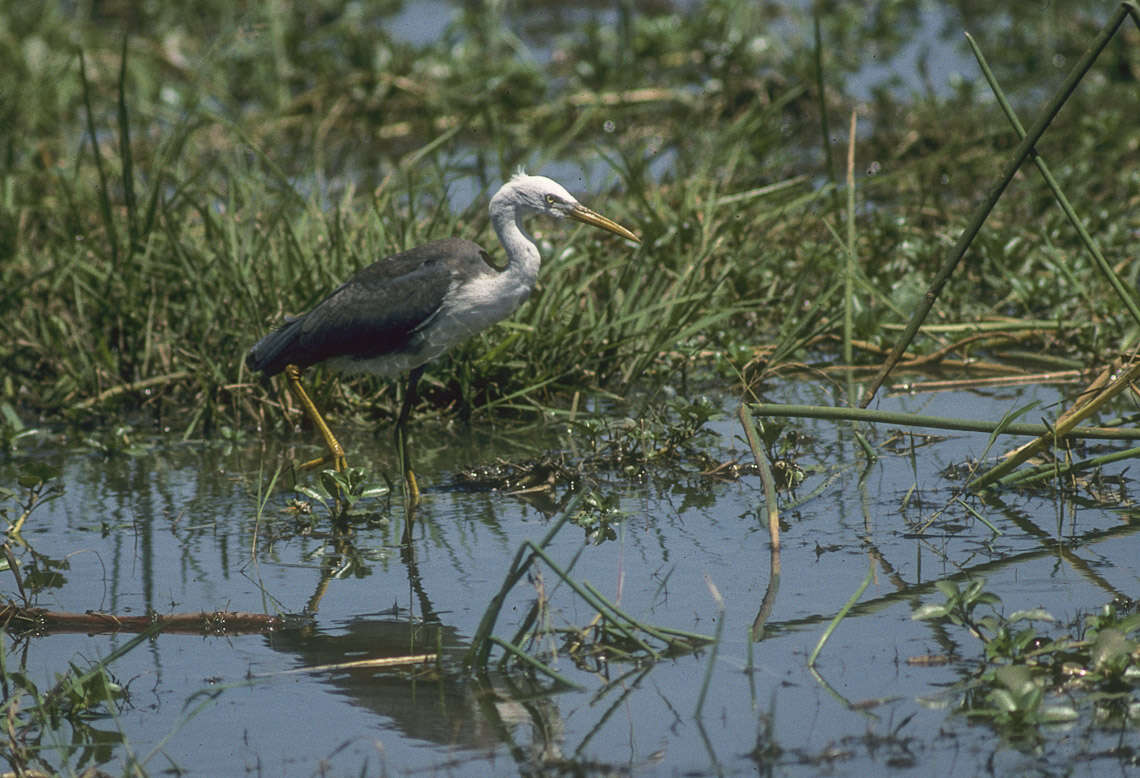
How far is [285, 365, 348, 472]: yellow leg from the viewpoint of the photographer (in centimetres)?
532

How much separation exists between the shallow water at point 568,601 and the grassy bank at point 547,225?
478mm

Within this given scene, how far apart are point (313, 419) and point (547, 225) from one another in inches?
99.7

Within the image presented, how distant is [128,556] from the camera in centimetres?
471

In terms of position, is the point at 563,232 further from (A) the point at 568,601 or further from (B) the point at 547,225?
(A) the point at 568,601

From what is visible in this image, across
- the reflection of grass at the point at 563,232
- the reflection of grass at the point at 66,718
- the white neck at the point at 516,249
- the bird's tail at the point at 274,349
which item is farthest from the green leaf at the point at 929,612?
the bird's tail at the point at 274,349

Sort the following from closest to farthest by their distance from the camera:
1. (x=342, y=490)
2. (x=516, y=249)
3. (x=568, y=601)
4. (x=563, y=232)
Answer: (x=568, y=601) → (x=342, y=490) → (x=516, y=249) → (x=563, y=232)

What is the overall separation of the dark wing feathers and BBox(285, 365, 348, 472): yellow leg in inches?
2.5

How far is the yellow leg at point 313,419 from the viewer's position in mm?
5324

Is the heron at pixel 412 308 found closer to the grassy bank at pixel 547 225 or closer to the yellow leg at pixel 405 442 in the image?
the yellow leg at pixel 405 442

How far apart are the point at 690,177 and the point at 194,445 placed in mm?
2923

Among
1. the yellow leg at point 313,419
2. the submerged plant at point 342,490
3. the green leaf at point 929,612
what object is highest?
the yellow leg at point 313,419

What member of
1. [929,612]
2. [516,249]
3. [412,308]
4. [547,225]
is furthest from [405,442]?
[547,225]

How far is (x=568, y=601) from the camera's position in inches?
161

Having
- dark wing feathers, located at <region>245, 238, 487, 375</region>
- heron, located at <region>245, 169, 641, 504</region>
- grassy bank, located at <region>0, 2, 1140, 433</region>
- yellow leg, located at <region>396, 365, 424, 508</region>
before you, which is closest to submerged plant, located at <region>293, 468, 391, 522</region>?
yellow leg, located at <region>396, 365, 424, 508</region>
